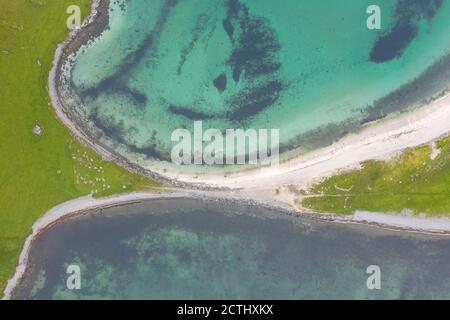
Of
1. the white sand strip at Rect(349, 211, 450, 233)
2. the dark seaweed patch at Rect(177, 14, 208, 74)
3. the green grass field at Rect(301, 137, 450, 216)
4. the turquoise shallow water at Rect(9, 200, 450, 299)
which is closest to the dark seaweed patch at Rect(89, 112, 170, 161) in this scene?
the turquoise shallow water at Rect(9, 200, 450, 299)

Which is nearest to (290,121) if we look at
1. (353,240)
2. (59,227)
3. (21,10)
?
(353,240)

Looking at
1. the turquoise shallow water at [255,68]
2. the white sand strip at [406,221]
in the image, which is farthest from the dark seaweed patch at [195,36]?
the white sand strip at [406,221]

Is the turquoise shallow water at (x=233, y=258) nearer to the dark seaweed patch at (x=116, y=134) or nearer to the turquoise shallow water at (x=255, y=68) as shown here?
the dark seaweed patch at (x=116, y=134)

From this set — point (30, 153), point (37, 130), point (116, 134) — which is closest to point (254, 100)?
point (116, 134)

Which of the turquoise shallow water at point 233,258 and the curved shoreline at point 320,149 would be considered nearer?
the curved shoreline at point 320,149

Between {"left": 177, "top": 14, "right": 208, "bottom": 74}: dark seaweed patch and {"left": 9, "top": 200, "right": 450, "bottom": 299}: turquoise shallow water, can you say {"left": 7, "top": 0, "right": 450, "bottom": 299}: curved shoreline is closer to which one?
{"left": 9, "top": 200, "right": 450, "bottom": 299}: turquoise shallow water

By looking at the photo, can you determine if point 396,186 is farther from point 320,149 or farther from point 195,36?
point 195,36
